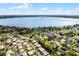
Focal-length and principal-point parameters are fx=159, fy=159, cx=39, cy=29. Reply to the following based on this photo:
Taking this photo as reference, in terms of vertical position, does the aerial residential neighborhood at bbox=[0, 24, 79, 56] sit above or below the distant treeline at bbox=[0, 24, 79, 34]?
below

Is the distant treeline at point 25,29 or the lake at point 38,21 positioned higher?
the lake at point 38,21

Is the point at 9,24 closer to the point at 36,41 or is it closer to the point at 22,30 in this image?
the point at 22,30

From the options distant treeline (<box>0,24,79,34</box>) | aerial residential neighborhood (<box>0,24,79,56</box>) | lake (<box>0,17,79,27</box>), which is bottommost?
aerial residential neighborhood (<box>0,24,79,56</box>)

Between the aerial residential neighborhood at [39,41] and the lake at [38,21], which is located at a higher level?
the lake at [38,21]

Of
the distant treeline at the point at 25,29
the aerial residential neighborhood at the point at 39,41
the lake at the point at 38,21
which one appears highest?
the lake at the point at 38,21

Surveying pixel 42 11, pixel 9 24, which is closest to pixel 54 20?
pixel 42 11

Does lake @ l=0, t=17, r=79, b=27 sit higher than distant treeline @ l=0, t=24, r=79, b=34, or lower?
higher

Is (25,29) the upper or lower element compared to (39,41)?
upper

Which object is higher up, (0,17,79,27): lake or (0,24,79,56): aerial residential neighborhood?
(0,17,79,27): lake
